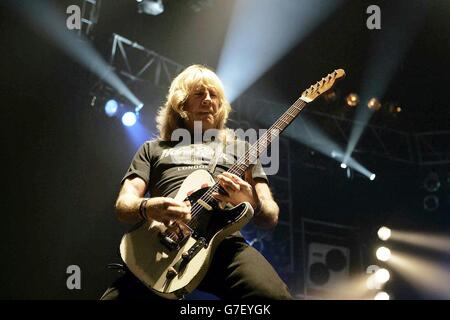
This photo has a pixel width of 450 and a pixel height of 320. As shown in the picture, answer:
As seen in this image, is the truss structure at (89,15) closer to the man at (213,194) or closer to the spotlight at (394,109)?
the man at (213,194)

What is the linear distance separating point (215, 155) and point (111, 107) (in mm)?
3834

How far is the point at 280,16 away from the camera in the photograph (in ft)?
22.9

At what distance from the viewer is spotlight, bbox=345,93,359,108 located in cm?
797

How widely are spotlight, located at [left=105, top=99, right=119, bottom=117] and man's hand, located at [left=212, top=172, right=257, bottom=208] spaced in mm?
4155

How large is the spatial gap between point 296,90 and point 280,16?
1.77 meters

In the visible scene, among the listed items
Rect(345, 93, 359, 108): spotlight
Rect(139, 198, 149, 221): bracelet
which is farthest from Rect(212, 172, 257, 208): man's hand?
Rect(345, 93, 359, 108): spotlight

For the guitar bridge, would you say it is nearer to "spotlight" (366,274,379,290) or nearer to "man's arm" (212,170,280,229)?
"man's arm" (212,170,280,229)

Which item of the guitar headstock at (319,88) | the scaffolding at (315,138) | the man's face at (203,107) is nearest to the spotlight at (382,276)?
the scaffolding at (315,138)

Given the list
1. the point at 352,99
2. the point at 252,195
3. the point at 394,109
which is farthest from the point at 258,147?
the point at 394,109

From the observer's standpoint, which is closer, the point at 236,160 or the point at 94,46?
the point at 236,160

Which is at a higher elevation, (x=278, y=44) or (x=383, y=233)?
(x=278, y=44)

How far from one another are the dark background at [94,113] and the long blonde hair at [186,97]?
3313 millimetres
